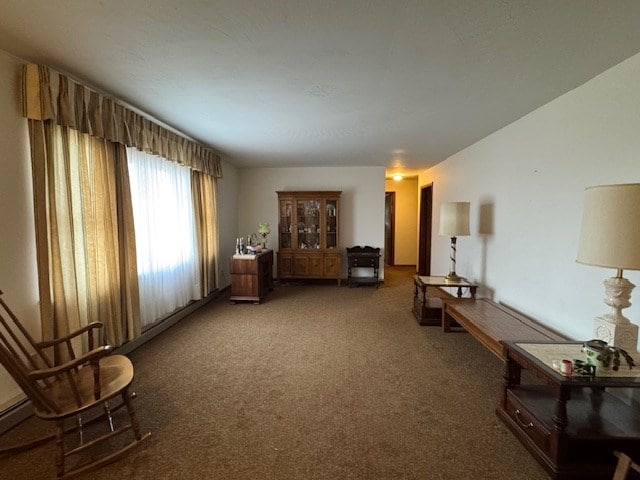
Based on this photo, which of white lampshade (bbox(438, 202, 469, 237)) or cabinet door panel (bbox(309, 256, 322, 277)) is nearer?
white lampshade (bbox(438, 202, 469, 237))

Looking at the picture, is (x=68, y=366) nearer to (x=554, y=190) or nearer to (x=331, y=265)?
(x=554, y=190)

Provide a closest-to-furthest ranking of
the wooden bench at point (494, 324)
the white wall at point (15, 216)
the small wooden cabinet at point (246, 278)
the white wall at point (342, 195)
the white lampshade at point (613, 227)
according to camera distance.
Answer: the white lampshade at point (613, 227) → the white wall at point (15, 216) → the wooden bench at point (494, 324) → the small wooden cabinet at point (246, 278) → the white wall at point (342, 195)

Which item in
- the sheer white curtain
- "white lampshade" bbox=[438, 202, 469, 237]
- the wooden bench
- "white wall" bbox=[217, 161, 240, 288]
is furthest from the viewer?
"white wall" bbox=[217, 161, 240, 288]

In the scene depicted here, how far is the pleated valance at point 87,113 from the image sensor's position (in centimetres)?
190

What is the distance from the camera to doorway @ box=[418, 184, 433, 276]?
599 centimetres

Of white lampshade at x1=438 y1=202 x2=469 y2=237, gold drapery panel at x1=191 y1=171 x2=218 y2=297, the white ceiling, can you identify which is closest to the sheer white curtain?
gold drapery panel at x1=191 y1=171 x2=218 y2=297

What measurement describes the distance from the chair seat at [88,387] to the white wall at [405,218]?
21.7 feet

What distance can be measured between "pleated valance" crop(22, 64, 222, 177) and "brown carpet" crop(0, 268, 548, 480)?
2060 mm

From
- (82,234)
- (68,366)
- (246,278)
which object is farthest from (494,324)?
(82,234)

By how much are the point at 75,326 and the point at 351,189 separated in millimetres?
4694

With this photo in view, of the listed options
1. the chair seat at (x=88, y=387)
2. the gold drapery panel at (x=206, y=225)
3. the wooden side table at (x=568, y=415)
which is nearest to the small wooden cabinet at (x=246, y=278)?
the gold drapery panel at (x=206, y=225)

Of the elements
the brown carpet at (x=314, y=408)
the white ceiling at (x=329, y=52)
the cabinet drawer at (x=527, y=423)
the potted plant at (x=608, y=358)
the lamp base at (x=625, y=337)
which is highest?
the white ceiling at (x=329, y=52)

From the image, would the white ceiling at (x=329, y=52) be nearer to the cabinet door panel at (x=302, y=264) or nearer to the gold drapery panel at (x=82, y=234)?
the gold drapery panel at (x=82, y=234)

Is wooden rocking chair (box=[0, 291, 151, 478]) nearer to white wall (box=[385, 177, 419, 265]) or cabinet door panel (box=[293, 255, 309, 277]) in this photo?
cabinet door panel (box=[293, 255, 309, 277])
